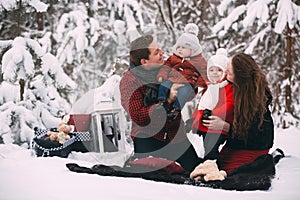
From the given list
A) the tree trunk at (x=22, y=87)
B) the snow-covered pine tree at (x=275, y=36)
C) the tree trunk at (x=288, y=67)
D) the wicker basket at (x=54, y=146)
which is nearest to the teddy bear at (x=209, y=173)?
the wicker basket at (x=54, y=146)

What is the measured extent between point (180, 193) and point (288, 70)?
3.30 meters

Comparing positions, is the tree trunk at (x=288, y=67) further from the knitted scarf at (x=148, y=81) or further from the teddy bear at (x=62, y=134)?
the teddy bear at (x=62, y=134)

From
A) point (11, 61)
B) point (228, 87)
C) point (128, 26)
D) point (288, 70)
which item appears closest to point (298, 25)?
point (288, 70)

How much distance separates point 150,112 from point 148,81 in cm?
22

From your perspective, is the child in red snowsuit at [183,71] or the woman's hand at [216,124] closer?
the woman's hand at [216,124]

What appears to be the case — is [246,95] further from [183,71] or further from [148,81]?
[148,81]

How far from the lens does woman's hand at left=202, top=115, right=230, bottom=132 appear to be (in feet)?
7.54

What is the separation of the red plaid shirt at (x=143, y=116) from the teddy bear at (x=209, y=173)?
0.39 meters

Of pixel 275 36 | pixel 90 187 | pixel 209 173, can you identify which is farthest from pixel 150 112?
pixel 275 36

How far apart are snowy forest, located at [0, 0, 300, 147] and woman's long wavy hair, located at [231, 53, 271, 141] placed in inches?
50.2

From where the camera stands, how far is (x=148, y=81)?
2.50m

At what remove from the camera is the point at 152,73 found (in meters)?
2.51

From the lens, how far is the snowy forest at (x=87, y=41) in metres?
3.59

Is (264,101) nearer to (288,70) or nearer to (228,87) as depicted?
(228,87)
